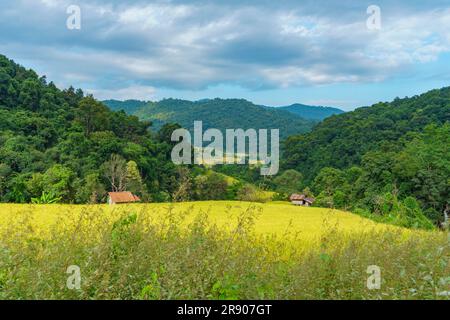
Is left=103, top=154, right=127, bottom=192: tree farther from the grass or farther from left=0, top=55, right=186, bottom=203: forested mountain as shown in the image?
the grass

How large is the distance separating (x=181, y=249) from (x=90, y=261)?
94 cm

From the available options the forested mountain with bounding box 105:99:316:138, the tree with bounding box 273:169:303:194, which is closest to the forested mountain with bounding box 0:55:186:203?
the tree with bounding box 273:169:303:194

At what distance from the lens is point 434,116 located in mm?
66688

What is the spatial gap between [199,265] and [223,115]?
105m

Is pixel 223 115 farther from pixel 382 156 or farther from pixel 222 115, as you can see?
pixel 382 156

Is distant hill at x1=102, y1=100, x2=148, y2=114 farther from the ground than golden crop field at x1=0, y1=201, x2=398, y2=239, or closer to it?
farther from the ground

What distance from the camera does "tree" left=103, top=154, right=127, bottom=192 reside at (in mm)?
36781

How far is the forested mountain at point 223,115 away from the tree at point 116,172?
5279 cm

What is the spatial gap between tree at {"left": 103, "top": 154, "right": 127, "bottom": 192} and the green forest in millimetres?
96

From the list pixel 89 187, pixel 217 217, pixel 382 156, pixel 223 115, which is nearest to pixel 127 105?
pixel 223 115

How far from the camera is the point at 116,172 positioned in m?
38.1

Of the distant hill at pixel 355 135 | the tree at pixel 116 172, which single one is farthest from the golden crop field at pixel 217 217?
the distant hill at pixel 355 135
